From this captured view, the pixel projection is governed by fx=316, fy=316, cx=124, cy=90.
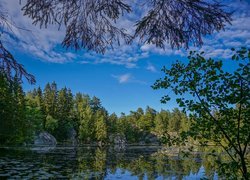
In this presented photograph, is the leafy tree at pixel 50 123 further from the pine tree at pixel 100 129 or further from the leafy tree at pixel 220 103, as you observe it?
the leafy tree at pixel 220 103

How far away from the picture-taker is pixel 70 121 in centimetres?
10762

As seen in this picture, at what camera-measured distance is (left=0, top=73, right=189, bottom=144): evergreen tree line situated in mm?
59825

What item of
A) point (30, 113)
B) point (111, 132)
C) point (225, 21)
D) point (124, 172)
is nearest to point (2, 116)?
point (30, 113)

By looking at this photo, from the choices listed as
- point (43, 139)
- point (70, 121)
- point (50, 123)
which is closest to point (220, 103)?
point (43, 139)

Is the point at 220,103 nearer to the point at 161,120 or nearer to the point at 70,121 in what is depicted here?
the point at 70,121

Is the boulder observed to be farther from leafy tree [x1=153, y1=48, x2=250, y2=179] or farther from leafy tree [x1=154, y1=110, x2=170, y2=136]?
leafy tree [x1=154, y1=110, x2=170, y2=136]

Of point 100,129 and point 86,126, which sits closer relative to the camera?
point 86,126

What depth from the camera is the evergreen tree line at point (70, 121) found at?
59825 mm

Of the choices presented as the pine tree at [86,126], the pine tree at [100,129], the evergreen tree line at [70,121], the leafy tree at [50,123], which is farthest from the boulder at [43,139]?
the pine tree at [100,129]

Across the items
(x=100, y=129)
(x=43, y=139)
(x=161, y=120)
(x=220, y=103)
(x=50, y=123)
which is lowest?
(x=220, y=103)

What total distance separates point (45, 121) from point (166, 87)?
90324 mm

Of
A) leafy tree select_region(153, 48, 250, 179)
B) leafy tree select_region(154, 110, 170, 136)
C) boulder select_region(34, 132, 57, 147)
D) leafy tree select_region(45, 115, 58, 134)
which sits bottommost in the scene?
leafy tree select_region(153, 48, 250, 179)

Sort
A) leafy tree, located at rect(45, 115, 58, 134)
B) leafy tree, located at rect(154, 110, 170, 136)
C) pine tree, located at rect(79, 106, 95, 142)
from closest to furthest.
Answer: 1. leafy tree, located at rect(45, 115, 58, 134)
2. pine tree, located at rect(79, 106, 95, 142)
3. leafy tree, located at rect(154, 110, 170, 136)

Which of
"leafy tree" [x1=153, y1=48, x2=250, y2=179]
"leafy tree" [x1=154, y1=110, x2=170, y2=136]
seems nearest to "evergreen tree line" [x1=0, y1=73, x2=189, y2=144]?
"leafy tree" [x1=154, y1=110, x2=170, y2=136]
